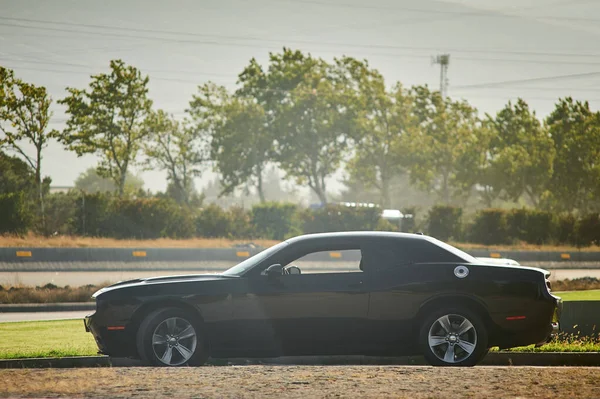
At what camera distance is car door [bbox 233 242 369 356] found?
32.0ft

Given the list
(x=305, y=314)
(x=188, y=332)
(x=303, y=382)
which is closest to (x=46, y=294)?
(x=188, y=332)

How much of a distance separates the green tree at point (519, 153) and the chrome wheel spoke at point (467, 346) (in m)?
60.3

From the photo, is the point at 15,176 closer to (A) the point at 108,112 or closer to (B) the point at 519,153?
(A) the point at 108,112

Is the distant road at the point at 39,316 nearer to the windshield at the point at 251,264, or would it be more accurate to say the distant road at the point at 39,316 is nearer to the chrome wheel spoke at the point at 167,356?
the chrome wheel spoke at the point at 167,356

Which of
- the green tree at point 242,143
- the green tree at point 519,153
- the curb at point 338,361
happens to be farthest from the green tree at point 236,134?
the curb at point 338,361

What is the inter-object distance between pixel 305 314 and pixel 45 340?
605cm

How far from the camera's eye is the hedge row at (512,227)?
45.2m

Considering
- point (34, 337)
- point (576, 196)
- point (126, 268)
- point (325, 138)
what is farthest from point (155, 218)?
point (576, 196)

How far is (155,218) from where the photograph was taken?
1628 inches

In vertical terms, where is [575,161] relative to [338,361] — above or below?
above

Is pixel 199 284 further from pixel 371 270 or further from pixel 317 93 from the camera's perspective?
pixel 317 93

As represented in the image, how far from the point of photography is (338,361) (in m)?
10.9

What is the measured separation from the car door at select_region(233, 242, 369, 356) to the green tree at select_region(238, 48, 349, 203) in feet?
193

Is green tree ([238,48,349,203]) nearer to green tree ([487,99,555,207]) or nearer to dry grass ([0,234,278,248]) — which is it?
green tree ([487,99,555,207])
